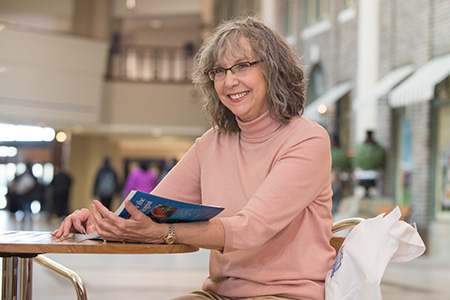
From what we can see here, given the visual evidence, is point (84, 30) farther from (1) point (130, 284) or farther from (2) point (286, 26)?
(1) point (130, 284)

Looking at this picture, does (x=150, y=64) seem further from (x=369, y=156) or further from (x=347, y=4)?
(x=369, y=156)

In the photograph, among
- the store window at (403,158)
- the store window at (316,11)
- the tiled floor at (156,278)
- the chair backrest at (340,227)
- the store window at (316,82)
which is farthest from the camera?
the store window at (316,82)

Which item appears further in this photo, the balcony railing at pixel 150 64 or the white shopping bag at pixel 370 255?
the balcony railing at pixel 150 64

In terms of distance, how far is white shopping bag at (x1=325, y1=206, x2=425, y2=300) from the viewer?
6.88 feet

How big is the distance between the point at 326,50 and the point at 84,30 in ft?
37.6

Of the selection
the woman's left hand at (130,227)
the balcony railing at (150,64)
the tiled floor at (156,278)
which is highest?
the balcony railing at (150,64)

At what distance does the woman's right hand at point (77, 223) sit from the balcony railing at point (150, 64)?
20.0 metres

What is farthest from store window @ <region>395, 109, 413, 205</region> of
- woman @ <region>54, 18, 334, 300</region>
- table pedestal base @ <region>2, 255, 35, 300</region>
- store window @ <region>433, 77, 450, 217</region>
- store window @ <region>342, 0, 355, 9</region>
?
table pedestal base @ <region>2, 255, 35, 300</region>

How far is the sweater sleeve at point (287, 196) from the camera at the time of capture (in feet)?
6.72

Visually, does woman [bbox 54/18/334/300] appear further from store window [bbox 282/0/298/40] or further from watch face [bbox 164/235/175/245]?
store window [bbox 282/0/298/40]

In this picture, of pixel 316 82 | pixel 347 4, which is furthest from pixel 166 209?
pixel 316 82

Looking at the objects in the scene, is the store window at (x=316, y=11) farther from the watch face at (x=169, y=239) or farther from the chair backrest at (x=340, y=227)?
the watch face at (x=169, y=239)

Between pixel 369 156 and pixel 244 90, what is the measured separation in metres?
9.40

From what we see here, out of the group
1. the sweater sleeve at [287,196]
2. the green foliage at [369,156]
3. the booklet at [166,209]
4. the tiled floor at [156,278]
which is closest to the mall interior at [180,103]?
the tiled floor at [156,278]
